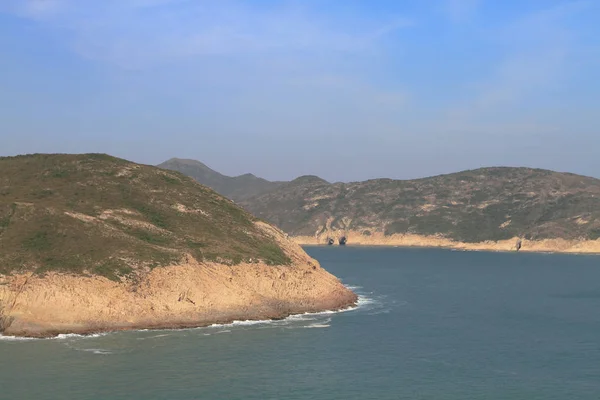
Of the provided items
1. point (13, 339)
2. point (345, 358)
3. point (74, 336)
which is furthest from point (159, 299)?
point (345, 358)

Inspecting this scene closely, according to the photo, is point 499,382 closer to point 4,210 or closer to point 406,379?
point 406,379

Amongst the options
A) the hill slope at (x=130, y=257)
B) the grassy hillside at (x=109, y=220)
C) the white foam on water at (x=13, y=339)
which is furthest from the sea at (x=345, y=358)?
the grassy hillside at (x=109, y=220)

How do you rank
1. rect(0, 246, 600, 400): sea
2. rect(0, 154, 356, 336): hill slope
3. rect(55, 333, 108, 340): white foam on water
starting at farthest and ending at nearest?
1. rect(0, 154, 356, 336): hill slope
2. rect(55, 333, 108, 340): white foam on water
3. rect(0, 246, 600, 400): sea

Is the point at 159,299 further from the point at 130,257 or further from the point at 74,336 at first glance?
the point at 74,336

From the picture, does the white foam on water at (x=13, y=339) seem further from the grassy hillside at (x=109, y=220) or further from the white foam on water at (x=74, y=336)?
the grassy hillside at (x=109, y=220)

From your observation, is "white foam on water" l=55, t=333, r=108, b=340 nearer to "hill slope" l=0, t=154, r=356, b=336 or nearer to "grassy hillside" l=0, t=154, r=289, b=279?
"hill slope" l=0, t=154, r=356, b=336

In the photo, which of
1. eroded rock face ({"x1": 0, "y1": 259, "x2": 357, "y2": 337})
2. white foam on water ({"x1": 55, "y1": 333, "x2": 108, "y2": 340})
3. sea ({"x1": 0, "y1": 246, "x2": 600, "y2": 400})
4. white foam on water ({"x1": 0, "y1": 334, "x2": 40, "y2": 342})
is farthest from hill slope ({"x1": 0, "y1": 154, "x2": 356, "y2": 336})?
sea ({"x1": 0, "y1": 246, "x2": 600, "y2": 400})
